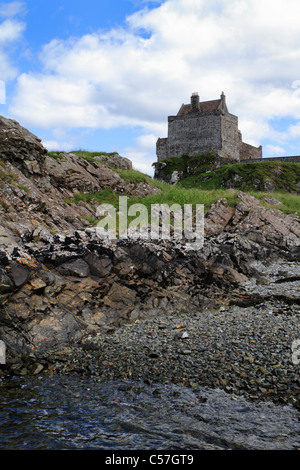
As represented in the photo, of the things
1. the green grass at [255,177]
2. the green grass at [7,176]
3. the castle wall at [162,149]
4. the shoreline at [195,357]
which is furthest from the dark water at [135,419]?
the castle wall at [162,149]

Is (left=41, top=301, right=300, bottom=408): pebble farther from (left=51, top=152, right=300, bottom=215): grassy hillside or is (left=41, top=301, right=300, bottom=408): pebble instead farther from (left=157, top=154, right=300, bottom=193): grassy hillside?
(left=157, top=154, right=300, bottom=193): grassy hillside

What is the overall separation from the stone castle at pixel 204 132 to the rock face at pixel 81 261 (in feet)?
147

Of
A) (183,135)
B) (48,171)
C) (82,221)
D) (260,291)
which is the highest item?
(183,135)

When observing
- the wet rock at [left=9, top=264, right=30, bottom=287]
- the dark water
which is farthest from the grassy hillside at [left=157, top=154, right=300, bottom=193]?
the dark water

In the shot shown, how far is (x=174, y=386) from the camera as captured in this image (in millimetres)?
10953

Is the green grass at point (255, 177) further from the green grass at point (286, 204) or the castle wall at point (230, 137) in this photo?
the castle wall at point (230, 137)

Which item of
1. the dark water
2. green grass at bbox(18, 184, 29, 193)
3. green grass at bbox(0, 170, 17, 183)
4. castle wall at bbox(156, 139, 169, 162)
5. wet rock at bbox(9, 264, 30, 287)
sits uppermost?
castle wall at bbox(156, 139, 169, 162)

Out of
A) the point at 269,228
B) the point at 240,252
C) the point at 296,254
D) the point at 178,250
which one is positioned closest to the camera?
the point at 178,250

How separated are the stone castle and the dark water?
2731 inches

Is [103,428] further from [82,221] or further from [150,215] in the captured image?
[150,215]

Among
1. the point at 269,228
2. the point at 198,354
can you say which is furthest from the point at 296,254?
the point at 198,354

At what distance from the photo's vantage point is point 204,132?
76.6 meters

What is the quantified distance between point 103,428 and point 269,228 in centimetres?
2887

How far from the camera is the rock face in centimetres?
1522
